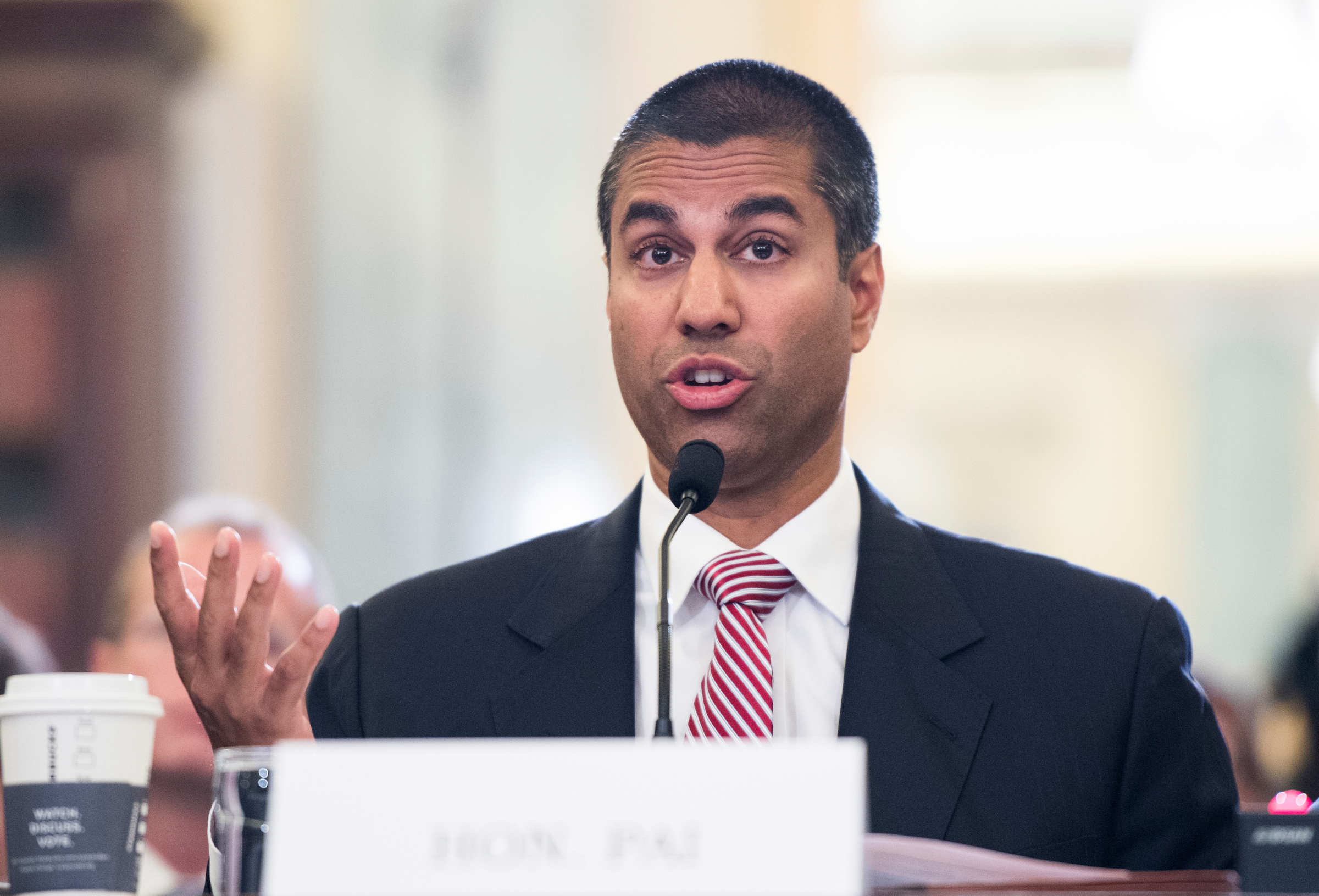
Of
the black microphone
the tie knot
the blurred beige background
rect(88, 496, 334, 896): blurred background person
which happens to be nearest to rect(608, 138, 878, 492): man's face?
the tie knot

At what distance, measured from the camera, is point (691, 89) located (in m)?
1.83

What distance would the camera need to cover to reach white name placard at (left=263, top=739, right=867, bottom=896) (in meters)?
0.87

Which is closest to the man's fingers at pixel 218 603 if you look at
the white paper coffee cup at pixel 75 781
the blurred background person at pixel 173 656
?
the white paper coffee cup at pixel 75 781

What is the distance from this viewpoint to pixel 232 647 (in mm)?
1333

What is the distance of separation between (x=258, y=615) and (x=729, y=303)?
0.61 m

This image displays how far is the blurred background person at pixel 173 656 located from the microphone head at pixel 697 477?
1.09m

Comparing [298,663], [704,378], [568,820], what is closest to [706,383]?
[704,378]

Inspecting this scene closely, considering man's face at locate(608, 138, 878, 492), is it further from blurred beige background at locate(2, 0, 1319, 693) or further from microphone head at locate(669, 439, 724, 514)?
blurred beige background at locate(2, 0, 1319, 693)

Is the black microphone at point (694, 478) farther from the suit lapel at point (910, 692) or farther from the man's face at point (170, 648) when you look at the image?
the man's face at point (170, 648)

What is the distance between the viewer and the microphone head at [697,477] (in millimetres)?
1365

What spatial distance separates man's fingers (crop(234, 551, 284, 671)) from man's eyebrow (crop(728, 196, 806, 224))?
0.65m

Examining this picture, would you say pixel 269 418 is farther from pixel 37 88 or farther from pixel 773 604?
pixel 773 604

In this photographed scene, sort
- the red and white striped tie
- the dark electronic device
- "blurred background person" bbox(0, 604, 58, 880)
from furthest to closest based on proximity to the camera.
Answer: "blurred background person" bbox(0, 604, 58, 880) → the red and white striped tie → the dark electronic device

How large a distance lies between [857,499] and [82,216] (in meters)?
3.03
